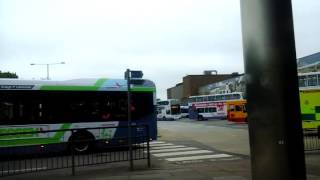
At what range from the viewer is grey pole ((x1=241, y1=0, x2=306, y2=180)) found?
388 cm

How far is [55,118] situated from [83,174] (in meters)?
7.17

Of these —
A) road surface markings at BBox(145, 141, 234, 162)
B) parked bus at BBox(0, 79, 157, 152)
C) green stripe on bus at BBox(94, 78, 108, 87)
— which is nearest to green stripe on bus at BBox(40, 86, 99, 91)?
parked bus at BBox(0, 79, 157, 152)

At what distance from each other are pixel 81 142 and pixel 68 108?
5265mm

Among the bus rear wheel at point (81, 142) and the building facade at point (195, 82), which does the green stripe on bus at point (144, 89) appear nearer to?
the bus rear wheel at point (81, 142)

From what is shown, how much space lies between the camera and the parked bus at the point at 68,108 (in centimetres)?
1827

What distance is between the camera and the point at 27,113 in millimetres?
18609

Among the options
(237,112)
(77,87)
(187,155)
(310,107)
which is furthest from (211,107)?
(187,155)

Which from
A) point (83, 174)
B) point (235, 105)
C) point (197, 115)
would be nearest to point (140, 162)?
point (83, 174)

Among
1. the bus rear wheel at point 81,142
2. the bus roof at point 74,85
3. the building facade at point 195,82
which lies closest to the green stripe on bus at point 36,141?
the bus rear wheel at point 81,142

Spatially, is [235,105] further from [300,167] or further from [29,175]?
[300,167]

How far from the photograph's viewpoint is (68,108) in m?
19.6

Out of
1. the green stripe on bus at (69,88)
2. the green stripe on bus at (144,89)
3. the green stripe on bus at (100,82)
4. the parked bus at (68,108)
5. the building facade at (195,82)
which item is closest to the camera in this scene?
the parked bus at (68,108)

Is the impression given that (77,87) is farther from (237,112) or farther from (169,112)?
(169,112)

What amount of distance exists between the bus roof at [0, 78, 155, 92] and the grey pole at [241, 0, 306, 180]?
14.4m
